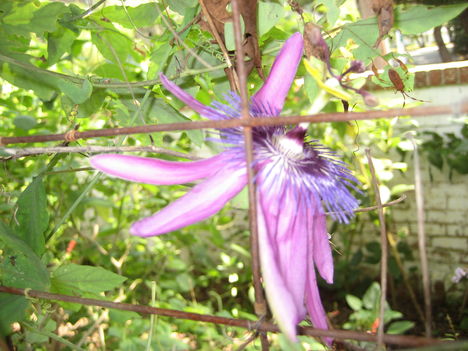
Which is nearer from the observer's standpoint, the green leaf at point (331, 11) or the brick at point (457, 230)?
the green leaf at point (331, 11)

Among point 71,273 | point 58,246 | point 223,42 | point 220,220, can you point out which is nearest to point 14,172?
point 58,246

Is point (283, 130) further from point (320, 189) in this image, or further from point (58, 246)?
point (58, 246)

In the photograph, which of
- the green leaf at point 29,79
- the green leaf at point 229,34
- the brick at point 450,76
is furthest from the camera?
the brick at point 450,76

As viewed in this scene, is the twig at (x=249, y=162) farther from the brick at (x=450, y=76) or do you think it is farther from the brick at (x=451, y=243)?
the brick at (x=451, y=243)

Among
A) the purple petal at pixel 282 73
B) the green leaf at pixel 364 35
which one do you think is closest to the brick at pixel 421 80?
the green leaf at pixel 364 35

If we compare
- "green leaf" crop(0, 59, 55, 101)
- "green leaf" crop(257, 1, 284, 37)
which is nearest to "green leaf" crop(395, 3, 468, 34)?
"green leaf" crop(257, 1, 284, 37)

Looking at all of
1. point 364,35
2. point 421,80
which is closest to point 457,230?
point 421,80
